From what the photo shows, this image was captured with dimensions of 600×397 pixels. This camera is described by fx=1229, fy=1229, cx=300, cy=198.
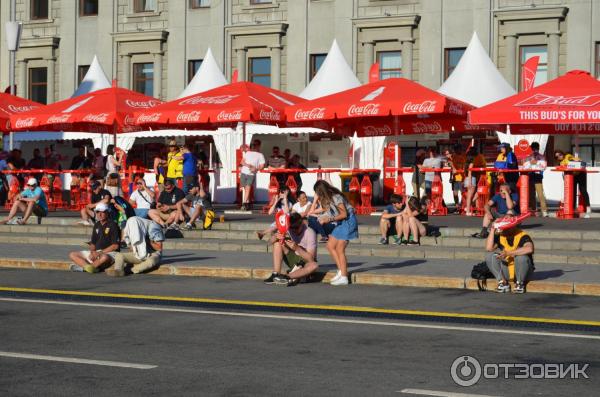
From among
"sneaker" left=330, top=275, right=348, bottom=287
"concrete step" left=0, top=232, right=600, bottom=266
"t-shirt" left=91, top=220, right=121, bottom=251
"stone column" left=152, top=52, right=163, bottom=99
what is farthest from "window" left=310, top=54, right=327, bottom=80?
"sneaker" left=330, top=275, right=348, bottom=287

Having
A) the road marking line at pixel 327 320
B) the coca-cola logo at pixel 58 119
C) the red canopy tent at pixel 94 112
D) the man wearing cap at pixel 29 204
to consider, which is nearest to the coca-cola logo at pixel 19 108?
the red canopy tent at pixel 94 112

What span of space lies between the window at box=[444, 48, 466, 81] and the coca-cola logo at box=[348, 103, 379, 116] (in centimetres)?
1446

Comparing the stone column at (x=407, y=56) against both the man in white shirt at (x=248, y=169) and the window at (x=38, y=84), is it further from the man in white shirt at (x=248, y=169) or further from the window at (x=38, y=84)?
the window at (x=38, y=84)

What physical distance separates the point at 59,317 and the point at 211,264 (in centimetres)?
582

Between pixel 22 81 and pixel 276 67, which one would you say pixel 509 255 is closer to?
pixel 276 67

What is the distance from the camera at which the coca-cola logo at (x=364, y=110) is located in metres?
25.4

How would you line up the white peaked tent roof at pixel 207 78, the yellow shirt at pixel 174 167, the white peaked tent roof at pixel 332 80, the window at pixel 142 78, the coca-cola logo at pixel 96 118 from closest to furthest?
the yellow shirt at pixel 174 167
the coca-cola logo at pixel 96 118
the white peaked tent roof at pixel 332 80
the white peaked tent roof at pixel 207 78
the window at pixel 142 78

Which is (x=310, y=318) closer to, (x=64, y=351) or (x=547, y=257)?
(x=64, y=351)

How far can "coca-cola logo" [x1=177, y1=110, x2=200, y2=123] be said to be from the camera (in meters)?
27.2

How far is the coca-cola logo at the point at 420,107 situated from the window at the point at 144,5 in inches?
860

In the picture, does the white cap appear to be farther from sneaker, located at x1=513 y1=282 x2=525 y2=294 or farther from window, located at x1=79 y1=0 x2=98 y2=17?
window, located at x1=79 y1=0 x2=98 y2=17

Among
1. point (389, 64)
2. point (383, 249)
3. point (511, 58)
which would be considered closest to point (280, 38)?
point (389, 64)

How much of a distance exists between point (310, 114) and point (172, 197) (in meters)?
3.83

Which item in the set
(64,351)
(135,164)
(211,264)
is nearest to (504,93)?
(135,164)
